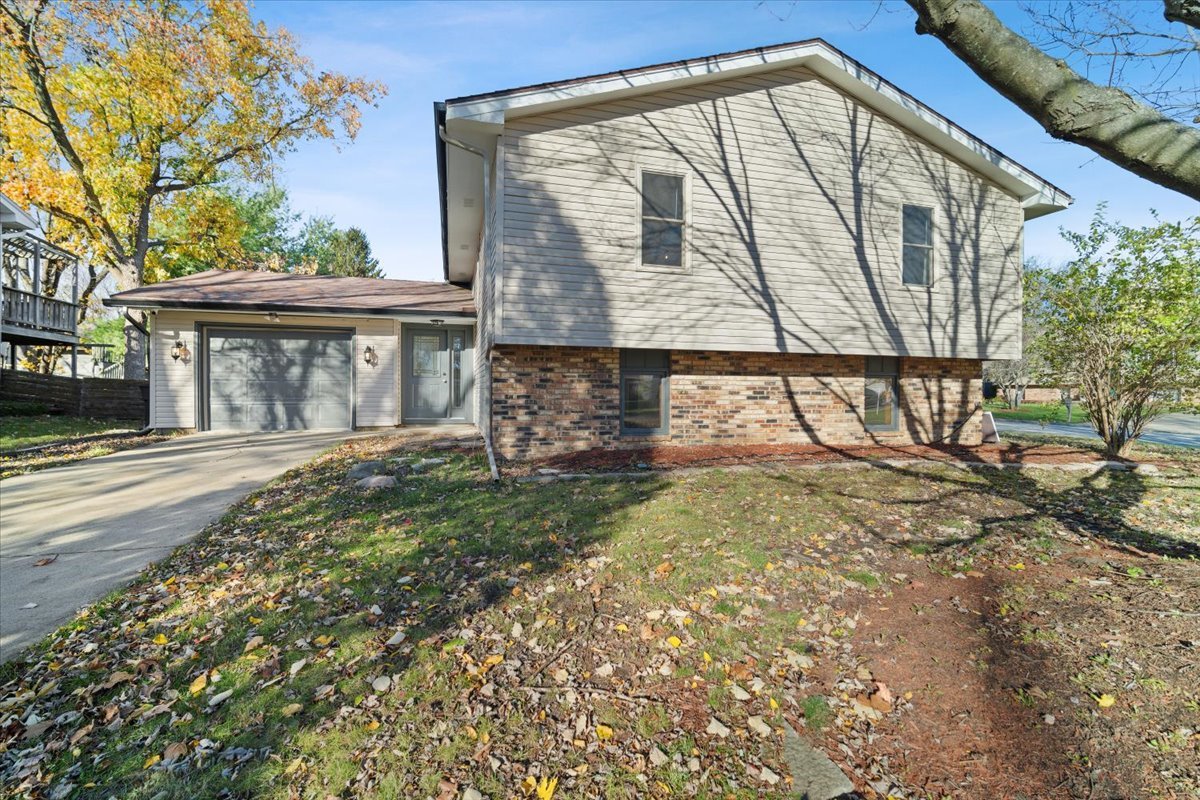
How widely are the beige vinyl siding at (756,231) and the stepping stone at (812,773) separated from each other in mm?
5994

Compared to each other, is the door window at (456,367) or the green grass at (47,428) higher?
the door window at (456,367)

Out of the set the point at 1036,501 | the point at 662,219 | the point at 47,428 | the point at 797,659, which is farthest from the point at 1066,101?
the point at 47,428

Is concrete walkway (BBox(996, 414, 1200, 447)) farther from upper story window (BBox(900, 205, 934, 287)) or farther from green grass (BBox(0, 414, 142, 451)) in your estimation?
green grass (BBox(0, 414, 142, 451))

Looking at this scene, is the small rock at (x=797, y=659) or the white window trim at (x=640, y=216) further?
the white window trim at (x=640, y=216)

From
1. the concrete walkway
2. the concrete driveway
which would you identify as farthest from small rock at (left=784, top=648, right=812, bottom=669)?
the concrete walkway

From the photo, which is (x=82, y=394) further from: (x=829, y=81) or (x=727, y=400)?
(x=829, y=81)

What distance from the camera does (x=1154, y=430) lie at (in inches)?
679

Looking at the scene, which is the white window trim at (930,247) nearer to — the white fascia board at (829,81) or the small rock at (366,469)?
the white fascia board at (829,81)

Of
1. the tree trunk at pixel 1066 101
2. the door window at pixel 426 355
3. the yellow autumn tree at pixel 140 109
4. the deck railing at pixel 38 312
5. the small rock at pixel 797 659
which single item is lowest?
the small rock at pixel 797 659

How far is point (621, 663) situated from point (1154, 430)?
22173 mm

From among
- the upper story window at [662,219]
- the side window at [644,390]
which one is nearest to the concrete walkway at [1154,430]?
the side window at [644,390]

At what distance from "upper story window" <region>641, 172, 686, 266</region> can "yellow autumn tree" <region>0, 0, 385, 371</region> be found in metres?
17.2

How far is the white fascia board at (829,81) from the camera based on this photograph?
743 centimetres

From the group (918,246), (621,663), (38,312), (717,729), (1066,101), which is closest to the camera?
(1066,101)
